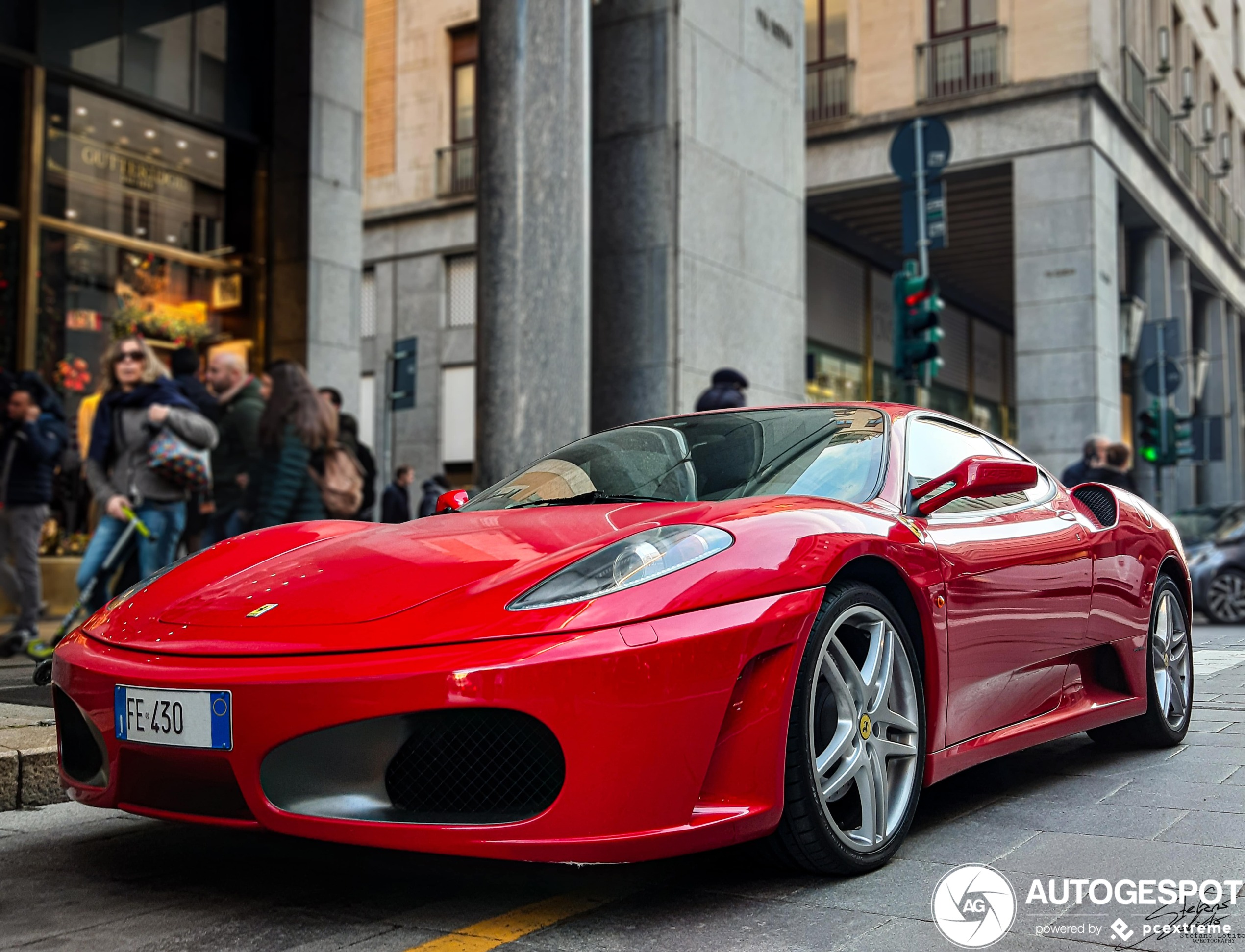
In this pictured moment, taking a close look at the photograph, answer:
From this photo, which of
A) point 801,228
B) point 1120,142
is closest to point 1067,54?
point 1120,142

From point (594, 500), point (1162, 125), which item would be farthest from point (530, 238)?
point (1162, 125)

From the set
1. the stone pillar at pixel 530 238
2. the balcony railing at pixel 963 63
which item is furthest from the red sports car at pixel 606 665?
the balcony railing at pixel 963 63

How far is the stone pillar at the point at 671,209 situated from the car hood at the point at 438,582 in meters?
7.37

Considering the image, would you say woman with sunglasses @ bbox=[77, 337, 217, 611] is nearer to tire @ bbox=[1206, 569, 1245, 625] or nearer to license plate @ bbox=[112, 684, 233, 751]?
license plate @ bbox=[112, 684, 233, 751]

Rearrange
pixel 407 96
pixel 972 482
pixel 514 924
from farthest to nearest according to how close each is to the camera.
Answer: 1. pixel 407 96
2. pixel 972 482
3. pixel 514 924

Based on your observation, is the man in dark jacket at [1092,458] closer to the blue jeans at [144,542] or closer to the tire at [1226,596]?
the tire at [1226,596]

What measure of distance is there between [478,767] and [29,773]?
80.3 inches

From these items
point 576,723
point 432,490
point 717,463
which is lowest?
point 576,723

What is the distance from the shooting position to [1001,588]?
152 inches

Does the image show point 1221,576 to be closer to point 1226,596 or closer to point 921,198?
point 1226,596

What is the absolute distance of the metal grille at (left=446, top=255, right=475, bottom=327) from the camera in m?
23.8

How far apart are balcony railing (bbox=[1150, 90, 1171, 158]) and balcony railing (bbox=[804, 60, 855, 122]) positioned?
6287mm

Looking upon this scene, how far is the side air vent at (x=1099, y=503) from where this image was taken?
15.9 feet

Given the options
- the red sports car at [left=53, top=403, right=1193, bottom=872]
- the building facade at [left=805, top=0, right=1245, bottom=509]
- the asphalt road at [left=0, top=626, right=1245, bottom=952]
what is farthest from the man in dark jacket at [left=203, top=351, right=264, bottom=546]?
the building facade at [left=805, top=0, right=1245, bottom=509]
